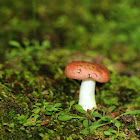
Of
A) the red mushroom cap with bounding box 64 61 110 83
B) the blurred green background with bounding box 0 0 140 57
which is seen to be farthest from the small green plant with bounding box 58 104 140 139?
the blurred green background with bounding box 0 0 140 57

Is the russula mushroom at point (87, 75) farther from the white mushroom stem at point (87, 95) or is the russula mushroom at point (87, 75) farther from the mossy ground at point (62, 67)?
the mossy ground at point (62, 67)

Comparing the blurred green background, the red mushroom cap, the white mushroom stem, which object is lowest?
the white mushroom stem

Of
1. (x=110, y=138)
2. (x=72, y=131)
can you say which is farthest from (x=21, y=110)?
(x=110, y=138)

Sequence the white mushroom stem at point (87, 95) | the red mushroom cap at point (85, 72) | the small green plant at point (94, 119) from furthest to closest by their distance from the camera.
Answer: the white mushroom stem at point (87, 95)
the red mushroom cap at point (85, 72)
the small green plant at point (94, 119)

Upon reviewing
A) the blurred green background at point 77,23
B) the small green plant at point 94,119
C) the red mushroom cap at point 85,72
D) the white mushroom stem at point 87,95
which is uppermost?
the blurred green background at point 77,23

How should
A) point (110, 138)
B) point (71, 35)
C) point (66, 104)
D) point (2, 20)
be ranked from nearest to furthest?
point (110, 138)
point (66, 104)
point (2, 20)
point (71, 35)

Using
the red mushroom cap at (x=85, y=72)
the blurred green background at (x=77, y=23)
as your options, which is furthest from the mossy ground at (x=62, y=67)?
the red mushroom cap at (x=85, y=72)

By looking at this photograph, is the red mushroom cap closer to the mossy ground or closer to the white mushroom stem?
the white mushroom stem

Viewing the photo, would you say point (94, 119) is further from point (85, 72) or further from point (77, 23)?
point (77, 23)

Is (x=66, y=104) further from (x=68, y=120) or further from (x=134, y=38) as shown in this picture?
(x=134, y=38)
